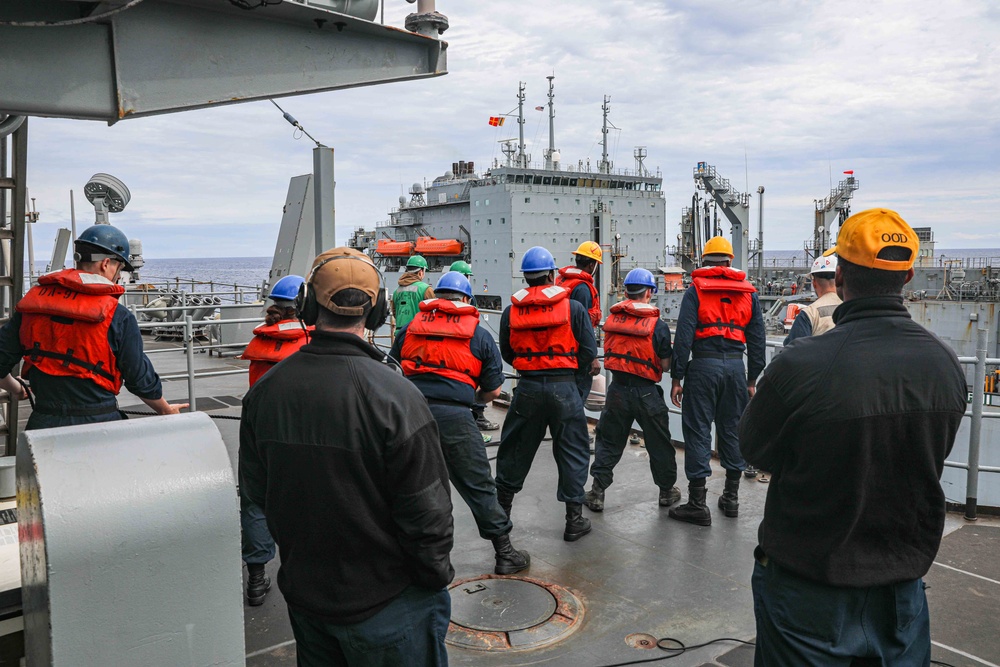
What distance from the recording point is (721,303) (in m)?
5.38

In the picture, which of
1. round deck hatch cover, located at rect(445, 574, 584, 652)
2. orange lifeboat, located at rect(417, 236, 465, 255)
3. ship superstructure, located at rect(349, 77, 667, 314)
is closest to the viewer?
round deck hatch cover, located at rect(445, 574, 584, 652)

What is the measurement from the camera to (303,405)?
7.06 feet

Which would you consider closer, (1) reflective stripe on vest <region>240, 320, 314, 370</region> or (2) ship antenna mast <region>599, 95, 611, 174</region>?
(1) reflective stripe on vest <region>240, 320, 314, 370</region>

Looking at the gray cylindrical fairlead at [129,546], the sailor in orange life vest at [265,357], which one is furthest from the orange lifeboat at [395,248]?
the gray cylindrical fairlead at [129,546]

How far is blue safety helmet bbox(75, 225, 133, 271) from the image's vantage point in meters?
4.00

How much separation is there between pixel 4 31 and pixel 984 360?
5.89m

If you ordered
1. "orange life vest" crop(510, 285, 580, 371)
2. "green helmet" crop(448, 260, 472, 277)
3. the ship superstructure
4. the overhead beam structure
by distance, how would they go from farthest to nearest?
the ship superstructure
"green helmet" crop(448, 260, 472, 277)
"orange life vest" crop(510, 285, 580, 371)
the overhead beam structure

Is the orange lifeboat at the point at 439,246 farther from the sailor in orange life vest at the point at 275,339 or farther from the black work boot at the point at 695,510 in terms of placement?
the sailor in orange life vest at the point at 275,339

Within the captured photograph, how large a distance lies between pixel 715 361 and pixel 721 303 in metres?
0.43

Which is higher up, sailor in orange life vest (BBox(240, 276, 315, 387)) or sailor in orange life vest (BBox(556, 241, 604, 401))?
sailor in orange life vest (BBox(556, 241, 604, 401))

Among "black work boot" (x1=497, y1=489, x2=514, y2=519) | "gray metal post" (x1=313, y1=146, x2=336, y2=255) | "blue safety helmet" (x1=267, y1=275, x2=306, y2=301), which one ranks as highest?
"gray metal post" (x1=313, y1=146, x2=336, y2=255)

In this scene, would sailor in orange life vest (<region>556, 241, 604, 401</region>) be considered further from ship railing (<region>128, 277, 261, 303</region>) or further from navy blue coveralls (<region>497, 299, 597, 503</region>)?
ship railing (<region>128, 277, 261, 303</region>)

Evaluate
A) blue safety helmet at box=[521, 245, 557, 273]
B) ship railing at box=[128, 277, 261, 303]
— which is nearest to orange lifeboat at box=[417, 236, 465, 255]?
ship railing at box=[128, 277, 261, 303]

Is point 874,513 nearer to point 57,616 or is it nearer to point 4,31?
point 57,616
